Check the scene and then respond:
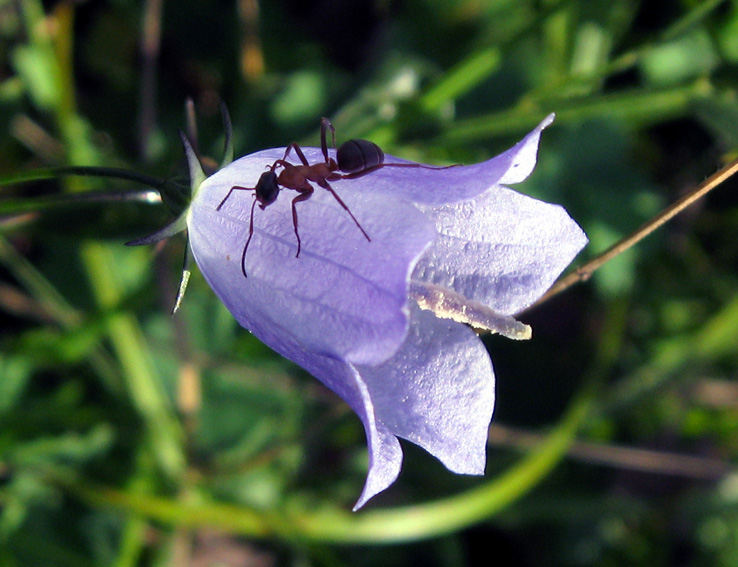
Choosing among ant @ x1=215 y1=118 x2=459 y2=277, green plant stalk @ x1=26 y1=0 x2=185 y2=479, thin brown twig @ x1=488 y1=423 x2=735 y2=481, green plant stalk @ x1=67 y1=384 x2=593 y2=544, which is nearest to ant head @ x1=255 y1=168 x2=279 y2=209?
ant @ x1=215 y1=118 x2=459 y2=277

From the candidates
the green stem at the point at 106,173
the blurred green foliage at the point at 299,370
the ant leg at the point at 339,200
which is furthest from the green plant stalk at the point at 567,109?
the green stem at the point at 106,173

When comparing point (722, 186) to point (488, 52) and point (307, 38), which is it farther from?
point (307, 38)

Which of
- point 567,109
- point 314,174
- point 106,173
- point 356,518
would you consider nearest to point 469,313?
point 314,174

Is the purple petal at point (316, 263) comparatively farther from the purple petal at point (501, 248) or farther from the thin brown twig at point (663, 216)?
the thin brown twig at point (663, 216)

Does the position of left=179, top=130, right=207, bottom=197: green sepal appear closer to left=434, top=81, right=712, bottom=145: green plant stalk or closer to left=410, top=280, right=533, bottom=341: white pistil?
left=410, top=280, right=533, bottom=341: white pistil

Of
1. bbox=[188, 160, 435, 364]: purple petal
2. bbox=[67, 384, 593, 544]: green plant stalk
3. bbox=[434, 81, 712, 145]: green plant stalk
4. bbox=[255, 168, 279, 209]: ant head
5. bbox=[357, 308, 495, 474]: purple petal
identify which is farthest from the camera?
bbox=[67, 384, 593, 544]: green plant stalk
